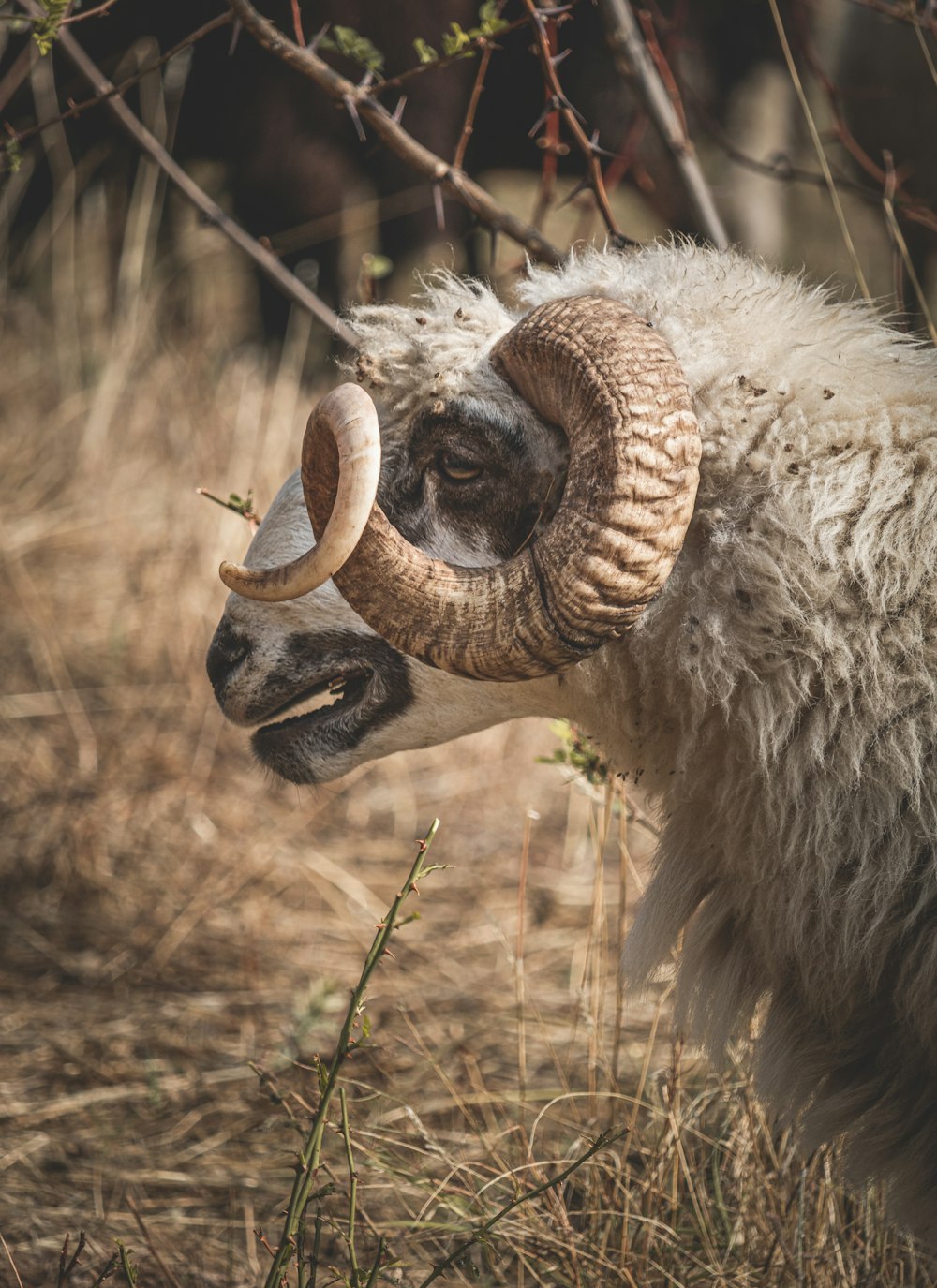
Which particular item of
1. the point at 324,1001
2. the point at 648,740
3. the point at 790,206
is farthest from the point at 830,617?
the point at 790,206

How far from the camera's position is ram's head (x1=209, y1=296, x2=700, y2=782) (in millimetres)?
1927

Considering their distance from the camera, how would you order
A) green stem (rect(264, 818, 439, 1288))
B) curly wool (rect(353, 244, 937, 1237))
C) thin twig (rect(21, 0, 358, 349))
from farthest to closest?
thin twig (rect(21, 0, 358, 349)), curly wool (rect(353, 244, 937, 1237)), green stem (rect(264, 818, 439, 1288))

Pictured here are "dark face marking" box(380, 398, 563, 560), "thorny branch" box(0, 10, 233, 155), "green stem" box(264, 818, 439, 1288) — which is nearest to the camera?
"green stem" box(264, 818, 439, 1288)

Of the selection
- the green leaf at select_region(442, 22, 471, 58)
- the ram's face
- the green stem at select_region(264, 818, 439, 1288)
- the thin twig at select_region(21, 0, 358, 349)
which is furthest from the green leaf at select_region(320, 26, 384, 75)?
the green stem at select_region(264, 818, 439, 1288)

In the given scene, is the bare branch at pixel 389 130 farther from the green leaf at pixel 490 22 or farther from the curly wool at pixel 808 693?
the curly wool at pixel 808 693

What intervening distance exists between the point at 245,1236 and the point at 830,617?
1919 mm

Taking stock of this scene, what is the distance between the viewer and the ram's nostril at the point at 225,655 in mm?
2490

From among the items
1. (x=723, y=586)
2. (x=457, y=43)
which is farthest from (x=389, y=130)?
(x=723, y=586)

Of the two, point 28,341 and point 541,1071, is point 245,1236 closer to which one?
point 541,1071

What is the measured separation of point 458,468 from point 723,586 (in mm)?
561

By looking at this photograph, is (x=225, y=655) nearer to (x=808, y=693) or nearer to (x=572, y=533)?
(x=572, y=533)

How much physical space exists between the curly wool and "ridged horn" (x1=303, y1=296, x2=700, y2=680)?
17 centimetres

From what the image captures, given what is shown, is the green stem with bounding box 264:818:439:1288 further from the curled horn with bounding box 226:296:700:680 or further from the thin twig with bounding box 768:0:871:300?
the thin twig with bounding box 768:0:871:300

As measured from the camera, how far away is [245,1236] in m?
2.69
